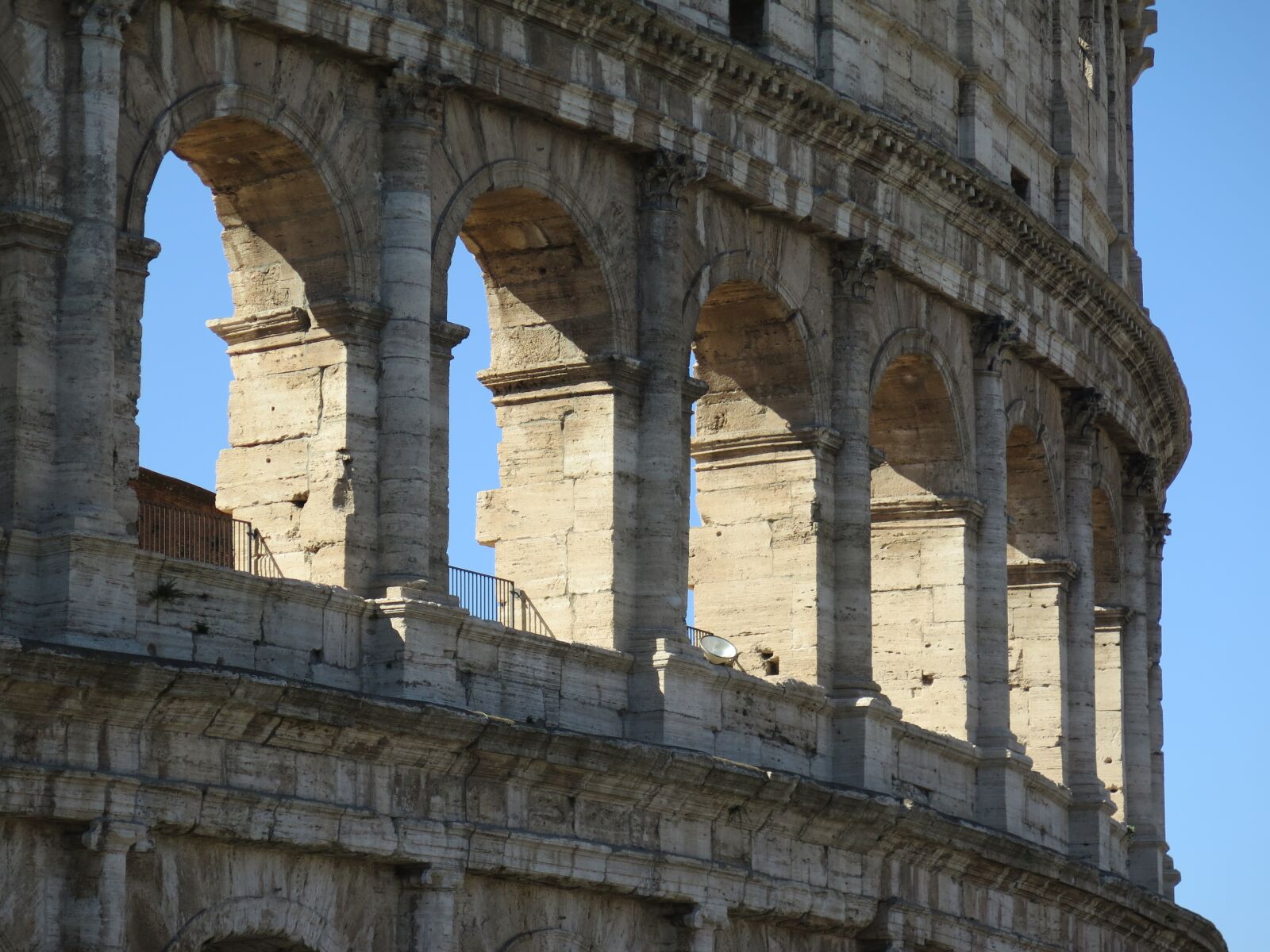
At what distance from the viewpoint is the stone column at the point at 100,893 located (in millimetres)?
21719

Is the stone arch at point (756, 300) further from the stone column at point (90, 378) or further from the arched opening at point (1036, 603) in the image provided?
the stone column at point (90, 378)

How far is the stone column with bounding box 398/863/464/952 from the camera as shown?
80.2 ft

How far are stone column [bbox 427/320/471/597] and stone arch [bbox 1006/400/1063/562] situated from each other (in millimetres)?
10826

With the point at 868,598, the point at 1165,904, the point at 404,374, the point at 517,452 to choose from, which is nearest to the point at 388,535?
the point at 404,374

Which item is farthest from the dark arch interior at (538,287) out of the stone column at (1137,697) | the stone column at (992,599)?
the stone column at (1137,697)

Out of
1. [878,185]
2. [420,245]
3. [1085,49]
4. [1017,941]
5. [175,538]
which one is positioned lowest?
[1017,941]

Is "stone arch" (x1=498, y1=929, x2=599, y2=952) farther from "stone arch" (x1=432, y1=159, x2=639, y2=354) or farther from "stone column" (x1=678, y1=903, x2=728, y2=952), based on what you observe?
"stone arch" (x1=432, y1=159, x2=639, y2=354)

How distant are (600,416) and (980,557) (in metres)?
6.65

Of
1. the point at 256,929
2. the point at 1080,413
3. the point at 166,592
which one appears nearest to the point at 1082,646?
the point at 1080,413

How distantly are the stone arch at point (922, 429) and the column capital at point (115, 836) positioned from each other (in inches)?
473

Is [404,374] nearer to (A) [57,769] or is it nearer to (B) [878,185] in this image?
(A) [57,769]

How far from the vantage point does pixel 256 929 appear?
914 inches

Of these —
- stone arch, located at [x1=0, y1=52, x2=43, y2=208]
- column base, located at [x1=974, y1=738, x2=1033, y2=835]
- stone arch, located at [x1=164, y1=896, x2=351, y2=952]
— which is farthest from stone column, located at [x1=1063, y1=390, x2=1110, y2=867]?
stone arch, located at [x1=0, y1=52, x2=43, y2=208]

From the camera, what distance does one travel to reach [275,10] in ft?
80.2
